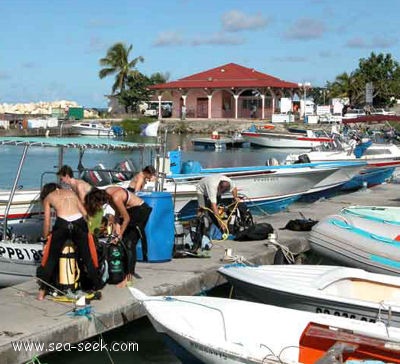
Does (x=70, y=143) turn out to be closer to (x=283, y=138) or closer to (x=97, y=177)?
(x=97, y=177)

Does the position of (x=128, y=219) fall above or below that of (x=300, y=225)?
above

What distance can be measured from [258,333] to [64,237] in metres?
2.53

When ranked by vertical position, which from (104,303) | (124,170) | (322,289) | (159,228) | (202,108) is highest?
(202,108)

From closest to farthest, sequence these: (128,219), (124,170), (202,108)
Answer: (128,219)
(124,170)
(202,108)

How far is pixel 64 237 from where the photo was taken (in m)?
8.05

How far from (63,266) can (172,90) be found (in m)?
65.8

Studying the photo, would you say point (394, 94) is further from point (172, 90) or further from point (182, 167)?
point (182, 167)

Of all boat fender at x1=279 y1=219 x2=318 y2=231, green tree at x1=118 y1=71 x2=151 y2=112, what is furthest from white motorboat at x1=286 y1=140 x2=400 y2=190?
green tree at x1=118 y1=71 x2=151 y2=112

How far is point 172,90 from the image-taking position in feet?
240

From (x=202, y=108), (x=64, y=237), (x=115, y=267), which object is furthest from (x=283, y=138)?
(x=64, y=237)

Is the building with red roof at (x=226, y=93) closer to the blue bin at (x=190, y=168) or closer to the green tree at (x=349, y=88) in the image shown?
the green tree at (x=349, y=88)

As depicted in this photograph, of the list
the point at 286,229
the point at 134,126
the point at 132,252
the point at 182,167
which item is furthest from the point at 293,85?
the point at 132,252

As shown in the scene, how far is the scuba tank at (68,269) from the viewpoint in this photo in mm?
8148

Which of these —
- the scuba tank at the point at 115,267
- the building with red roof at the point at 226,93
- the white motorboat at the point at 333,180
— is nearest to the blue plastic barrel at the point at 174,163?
the white motorboat at the point at 333,180
